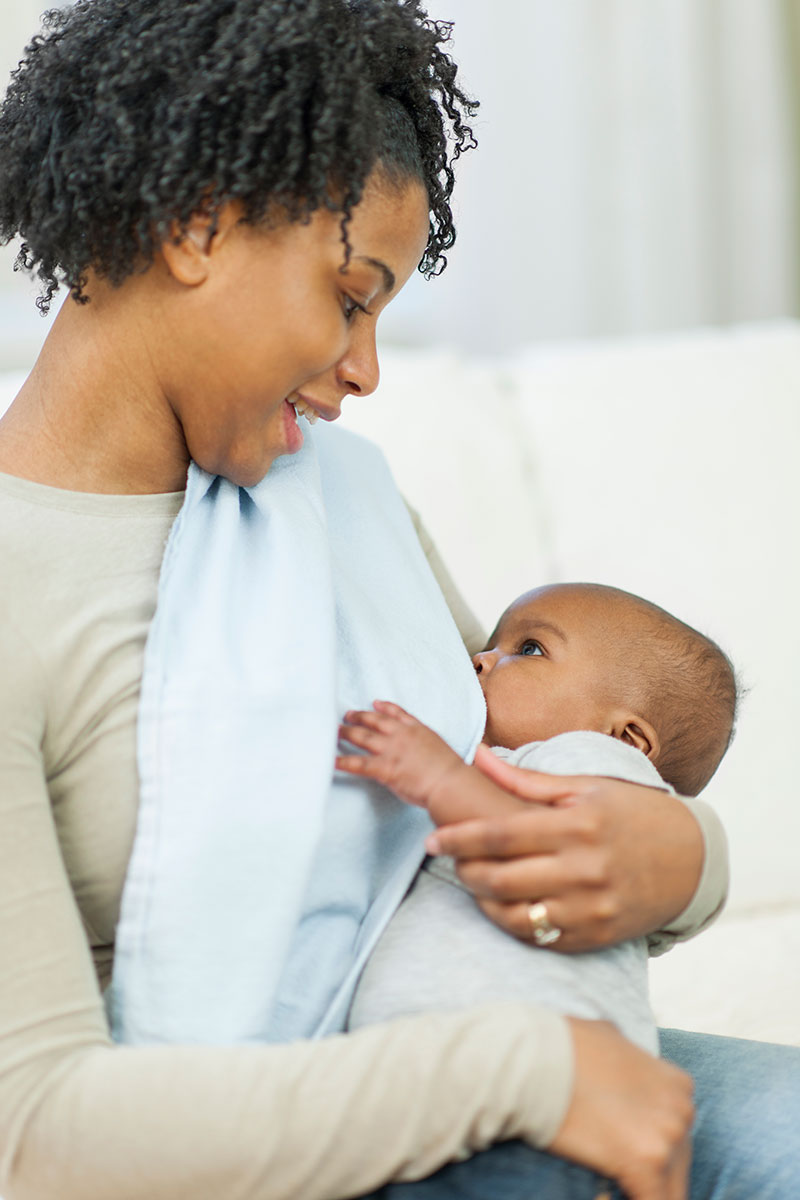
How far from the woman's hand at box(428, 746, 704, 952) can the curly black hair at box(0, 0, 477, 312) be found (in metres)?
0.44

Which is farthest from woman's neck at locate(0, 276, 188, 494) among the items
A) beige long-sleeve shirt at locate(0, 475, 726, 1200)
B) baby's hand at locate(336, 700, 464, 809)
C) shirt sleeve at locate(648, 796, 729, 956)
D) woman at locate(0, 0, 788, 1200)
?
shirt sleeve at locate(648, 796, 729, 956)

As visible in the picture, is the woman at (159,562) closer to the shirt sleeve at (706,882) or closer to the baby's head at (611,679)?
the shirt sleeve at (706,882)

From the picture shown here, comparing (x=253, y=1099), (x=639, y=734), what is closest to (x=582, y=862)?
(x=253, y=1099)

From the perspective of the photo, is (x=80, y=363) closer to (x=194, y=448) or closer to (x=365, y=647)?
(x=194, y=448)

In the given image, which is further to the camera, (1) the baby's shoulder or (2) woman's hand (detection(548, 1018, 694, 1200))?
(1) the baby's shoulder

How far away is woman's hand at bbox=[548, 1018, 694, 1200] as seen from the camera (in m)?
0.73

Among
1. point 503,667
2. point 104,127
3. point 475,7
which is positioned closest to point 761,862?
point 503,667

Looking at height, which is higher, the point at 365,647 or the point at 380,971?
the point at 365,647

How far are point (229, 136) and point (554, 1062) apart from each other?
0.65 meters

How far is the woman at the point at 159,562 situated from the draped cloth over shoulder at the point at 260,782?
0.04m

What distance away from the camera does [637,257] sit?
271 cm

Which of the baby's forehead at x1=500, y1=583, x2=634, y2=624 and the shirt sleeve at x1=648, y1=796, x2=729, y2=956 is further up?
the baby's forehead at x1=500, y1=583, x2=634, y2=624

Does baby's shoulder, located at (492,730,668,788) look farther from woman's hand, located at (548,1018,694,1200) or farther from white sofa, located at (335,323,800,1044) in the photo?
white sofa, located at (335,323,800,1044)

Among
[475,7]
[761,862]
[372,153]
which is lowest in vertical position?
[761,862]
